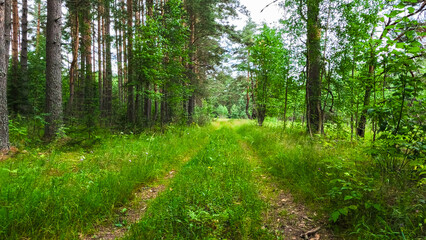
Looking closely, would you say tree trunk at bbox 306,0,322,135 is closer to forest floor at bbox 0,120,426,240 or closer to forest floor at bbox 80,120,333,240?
forest floor at bbox 0,120,426,240

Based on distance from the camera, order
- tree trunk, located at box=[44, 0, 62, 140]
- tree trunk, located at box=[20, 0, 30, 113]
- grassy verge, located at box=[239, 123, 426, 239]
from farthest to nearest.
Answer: tree trunk, located at box=[20, 0, 30, 113] → tree trunk, located at box=[44, 0, 62, 140] → grassy verge, located at box=[239, 123, 426, 239]

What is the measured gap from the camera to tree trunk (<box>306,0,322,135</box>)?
6.34 metres

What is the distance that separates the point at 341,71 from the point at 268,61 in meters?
6.37

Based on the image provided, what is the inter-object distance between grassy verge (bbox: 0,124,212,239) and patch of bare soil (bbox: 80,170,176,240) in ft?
0.40

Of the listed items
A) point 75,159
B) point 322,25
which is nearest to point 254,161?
point 75,159

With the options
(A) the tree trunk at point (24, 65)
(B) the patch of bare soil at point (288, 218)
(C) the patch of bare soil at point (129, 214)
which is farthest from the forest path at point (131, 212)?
(A) the tree trunk at point (24, 65)

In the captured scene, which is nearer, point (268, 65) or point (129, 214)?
point (129, 214)

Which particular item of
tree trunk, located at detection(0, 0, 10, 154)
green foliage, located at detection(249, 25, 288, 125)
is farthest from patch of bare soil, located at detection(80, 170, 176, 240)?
green foliage, located at detection(249, 25, 288, 125)

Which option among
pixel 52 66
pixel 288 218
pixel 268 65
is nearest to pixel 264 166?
pixel 288 218

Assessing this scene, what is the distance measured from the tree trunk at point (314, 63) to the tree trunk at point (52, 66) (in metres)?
8.23

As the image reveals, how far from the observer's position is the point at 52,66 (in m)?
5.75

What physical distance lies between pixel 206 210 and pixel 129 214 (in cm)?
126

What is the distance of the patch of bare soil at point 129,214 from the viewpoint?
2.41 metres

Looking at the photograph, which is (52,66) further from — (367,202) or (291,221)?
(367,202)
